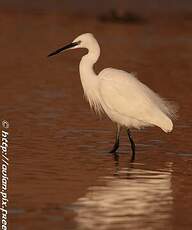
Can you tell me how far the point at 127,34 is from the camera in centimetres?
2933

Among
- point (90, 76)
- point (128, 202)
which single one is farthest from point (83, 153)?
point (128, 202)

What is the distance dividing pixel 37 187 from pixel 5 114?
16.2 feet

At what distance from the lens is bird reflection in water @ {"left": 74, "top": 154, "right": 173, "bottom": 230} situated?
29.6 ft

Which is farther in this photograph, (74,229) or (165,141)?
(165,141)

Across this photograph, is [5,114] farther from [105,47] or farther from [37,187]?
[105,47]

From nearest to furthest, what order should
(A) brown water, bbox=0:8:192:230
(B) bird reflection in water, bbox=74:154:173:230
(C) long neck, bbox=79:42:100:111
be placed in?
1. (B) bird reflection in water, bbox=74:154:173:230
2. (A) brown water, bbox=0:8:192:230
3. (C) long neck, bbox=79:42:100:111

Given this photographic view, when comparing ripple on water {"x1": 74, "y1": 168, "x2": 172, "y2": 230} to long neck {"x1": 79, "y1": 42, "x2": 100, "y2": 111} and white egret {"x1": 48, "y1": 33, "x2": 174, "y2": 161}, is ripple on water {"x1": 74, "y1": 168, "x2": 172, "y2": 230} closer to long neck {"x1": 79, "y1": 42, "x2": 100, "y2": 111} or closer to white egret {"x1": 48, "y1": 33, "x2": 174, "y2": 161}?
white egret {"x1": 48, "y1": 33, "x2": 174, "y2": 161}

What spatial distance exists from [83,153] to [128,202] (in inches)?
110

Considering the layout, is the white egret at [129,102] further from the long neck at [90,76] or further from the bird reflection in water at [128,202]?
the bird reflection in water at [128,202]

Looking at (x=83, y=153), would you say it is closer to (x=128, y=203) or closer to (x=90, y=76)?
(x=90, y=76)

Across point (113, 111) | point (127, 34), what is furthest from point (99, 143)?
point (127, 34)

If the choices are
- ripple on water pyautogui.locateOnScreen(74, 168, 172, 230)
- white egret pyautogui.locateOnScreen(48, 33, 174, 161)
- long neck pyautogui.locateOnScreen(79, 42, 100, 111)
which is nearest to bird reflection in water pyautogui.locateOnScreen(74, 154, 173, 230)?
ripple on water pyautogui.locateOnScreen(74, 168, 172, 230)

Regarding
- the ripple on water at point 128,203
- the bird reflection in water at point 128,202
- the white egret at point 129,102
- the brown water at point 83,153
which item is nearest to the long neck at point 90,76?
the white egret at point 129,102

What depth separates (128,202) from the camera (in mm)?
9883
